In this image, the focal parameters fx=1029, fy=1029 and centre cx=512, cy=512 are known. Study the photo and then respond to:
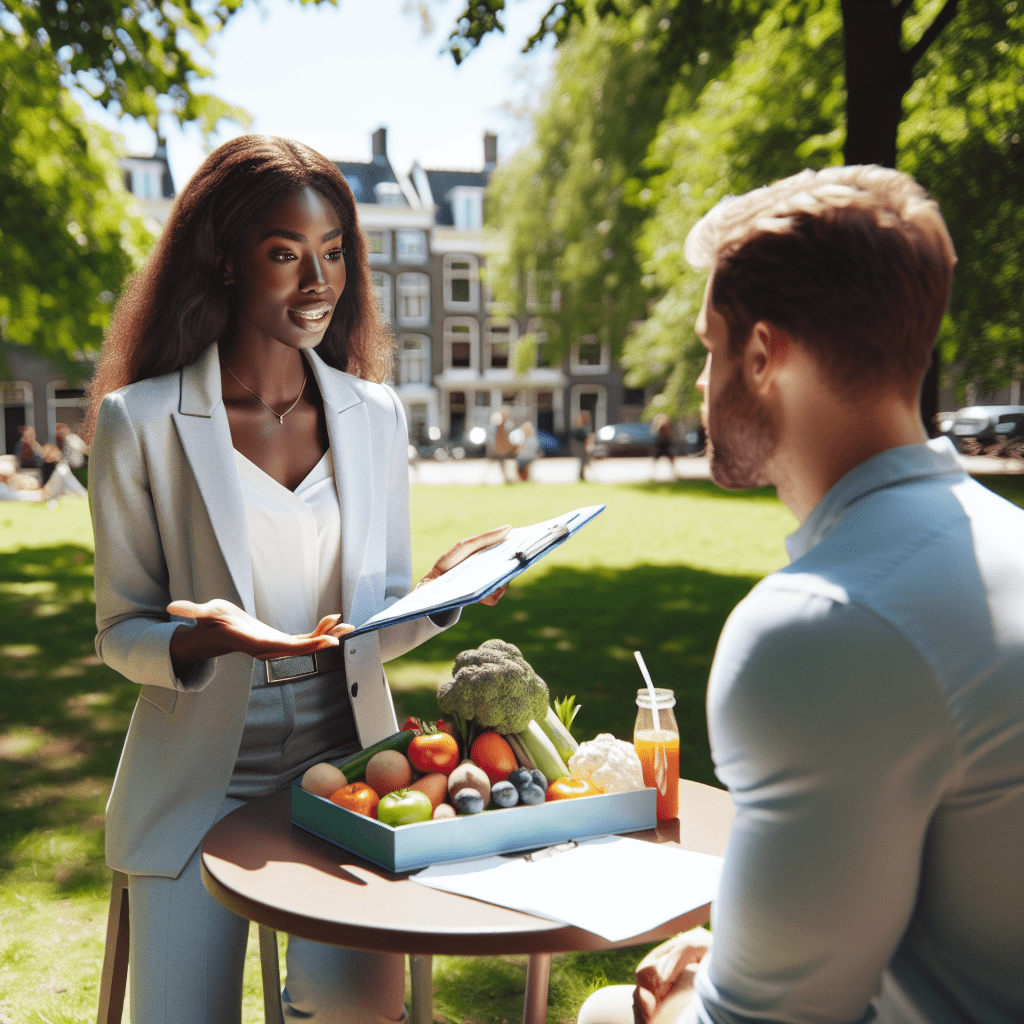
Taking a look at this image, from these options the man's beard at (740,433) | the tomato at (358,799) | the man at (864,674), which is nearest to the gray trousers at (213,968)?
the tomato at (358,799)

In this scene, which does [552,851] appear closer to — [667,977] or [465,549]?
[667,977]

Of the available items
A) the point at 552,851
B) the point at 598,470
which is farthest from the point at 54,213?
the point at 598,470

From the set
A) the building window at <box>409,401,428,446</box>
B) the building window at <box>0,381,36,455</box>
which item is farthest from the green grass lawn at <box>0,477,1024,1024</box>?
the building window at <box>409,401,428,446</box>

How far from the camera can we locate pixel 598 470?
25516mm

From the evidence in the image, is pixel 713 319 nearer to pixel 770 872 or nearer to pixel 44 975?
pixel 770 872

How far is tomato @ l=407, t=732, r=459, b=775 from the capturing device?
1641 millimetres

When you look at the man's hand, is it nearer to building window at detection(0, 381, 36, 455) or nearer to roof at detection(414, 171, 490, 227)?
building window at detection(0, 381, 36, 455)

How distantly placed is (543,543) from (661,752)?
407 mm

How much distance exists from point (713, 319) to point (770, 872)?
1.92 feet

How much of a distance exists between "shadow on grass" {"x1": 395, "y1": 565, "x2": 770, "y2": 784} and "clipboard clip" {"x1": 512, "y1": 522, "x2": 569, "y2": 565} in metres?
3.28

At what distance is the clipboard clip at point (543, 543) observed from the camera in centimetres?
164

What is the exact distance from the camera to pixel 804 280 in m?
1.03

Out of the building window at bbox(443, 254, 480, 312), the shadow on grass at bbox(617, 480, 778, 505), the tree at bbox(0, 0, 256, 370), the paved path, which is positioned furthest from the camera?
the building window at bbox(443, 254, 480, 312)

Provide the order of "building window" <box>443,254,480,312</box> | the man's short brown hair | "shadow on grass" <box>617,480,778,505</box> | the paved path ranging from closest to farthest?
the man's short brown hair → "shadow on grass" <box>617,480,778,505</box> → the paved path → "building window" <box>443,254,480,312</box>
